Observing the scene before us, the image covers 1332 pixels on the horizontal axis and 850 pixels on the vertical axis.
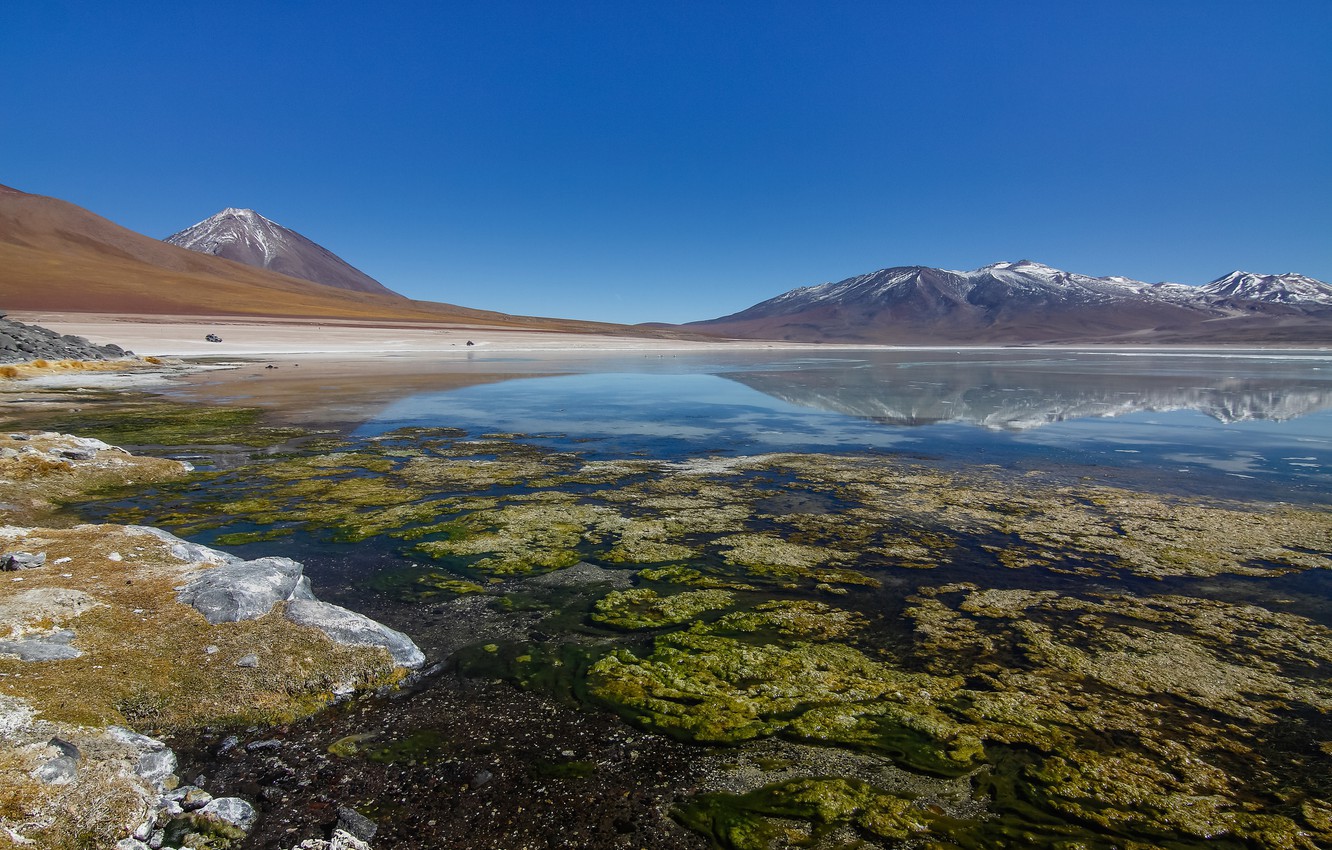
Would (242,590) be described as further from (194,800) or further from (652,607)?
(652,607)

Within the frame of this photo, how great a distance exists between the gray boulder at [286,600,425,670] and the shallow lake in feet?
1.04

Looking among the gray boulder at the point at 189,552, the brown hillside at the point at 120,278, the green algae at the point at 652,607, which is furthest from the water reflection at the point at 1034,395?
the brown hillside at the point at 120,278

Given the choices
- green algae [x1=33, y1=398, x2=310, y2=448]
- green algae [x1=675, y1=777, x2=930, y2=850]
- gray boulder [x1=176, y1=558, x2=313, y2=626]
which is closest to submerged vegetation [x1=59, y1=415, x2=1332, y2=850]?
green algae [x1=675, y1=777, x2=930, y2=850]

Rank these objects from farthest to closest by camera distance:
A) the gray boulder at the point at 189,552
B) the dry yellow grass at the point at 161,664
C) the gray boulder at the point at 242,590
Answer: the gray boulder at the point at 189,552
the gray boulder at the point at 242,590
the dry yellow grass at the point at 161,664

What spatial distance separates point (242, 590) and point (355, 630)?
1.15 m

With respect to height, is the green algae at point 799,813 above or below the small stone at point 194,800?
below

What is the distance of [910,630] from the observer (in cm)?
609

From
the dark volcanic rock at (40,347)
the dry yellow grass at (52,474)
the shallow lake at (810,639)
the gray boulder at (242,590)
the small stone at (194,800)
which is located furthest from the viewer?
the dark volcanic rock at (40,347)

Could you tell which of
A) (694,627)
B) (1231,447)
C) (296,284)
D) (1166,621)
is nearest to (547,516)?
(694,627)

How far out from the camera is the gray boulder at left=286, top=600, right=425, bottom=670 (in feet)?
17.5

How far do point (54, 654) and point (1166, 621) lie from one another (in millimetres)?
9596

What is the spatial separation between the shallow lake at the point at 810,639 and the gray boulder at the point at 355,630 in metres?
0.32

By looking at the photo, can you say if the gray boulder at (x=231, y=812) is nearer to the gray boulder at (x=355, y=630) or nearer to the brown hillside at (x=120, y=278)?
the gray boulder at (x=355, y=630)

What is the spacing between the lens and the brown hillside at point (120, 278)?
98125 millimetres
